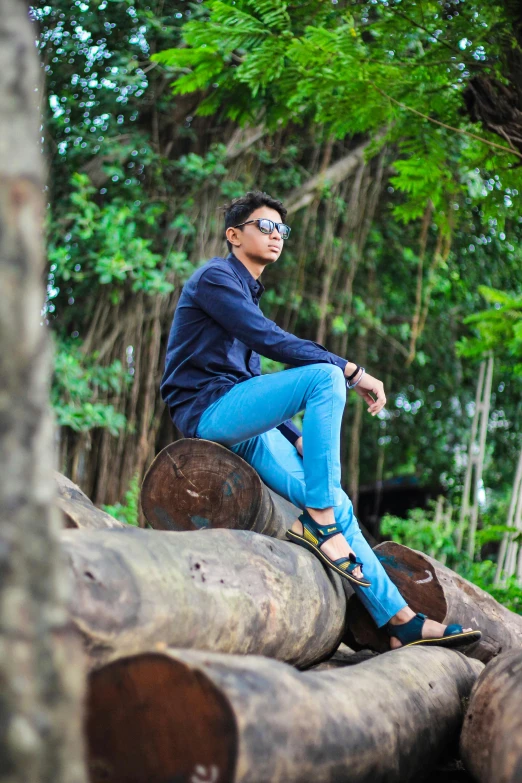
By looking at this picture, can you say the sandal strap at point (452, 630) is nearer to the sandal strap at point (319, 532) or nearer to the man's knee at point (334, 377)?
the sandal strap at point (319, 532)

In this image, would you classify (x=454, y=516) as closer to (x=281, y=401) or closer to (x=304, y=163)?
(x=304, y=163)

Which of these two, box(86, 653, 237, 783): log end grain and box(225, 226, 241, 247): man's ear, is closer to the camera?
box(86, 653, 237, 783): log end grain

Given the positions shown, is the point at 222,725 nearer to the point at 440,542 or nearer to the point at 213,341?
the point at 213,341

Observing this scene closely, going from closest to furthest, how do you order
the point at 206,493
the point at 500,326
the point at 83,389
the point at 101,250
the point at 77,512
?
1. the point at 77,512
2. the point at 206,493
3. the point at 500,326
4. the point at 83,389
5. the point at 101,250

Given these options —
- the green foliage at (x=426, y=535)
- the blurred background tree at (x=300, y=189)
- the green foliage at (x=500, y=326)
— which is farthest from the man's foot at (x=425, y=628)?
the green foliage at (x=426, y=535)

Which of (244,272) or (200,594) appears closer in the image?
(200,594)

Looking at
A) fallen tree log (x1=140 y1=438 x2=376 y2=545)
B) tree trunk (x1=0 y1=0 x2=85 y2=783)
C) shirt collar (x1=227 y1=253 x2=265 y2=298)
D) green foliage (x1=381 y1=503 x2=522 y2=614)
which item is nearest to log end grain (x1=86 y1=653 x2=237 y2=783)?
tree trunk (x1=0 y1=0 x2=85 y2=783)

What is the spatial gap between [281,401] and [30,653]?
2031 millimetres

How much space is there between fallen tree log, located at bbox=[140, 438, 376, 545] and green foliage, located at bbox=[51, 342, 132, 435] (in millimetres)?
2881

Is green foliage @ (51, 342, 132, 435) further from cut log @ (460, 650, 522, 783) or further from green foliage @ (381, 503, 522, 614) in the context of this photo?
cut log @ (460, 650, 522, 783)

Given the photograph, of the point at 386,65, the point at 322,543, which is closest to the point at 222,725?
the point at 322,543

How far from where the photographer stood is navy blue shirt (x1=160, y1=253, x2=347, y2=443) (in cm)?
325

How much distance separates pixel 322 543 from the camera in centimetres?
309

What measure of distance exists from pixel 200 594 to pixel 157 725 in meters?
0.59
